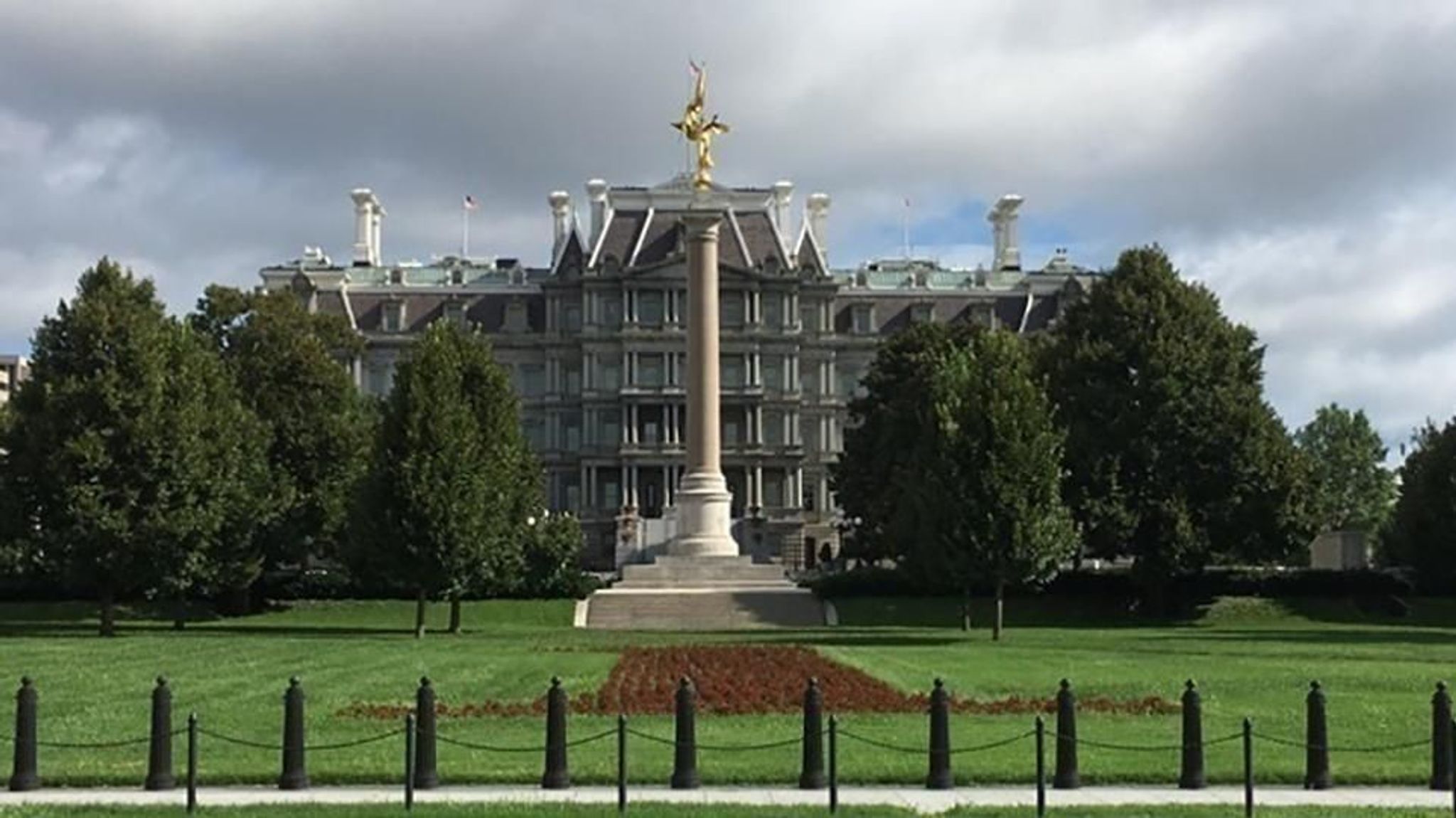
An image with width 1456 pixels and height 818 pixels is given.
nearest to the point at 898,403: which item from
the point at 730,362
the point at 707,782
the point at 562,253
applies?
the point at 730,362

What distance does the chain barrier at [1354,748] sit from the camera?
19.7 metres

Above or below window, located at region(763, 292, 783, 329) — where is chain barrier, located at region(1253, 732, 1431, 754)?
below

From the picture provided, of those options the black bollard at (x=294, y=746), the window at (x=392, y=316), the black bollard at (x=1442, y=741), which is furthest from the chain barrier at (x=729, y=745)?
the window at (x=392, y=316)

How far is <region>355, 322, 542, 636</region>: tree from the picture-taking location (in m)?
53.6

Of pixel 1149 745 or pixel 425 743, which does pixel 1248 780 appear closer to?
pixel 1149 745

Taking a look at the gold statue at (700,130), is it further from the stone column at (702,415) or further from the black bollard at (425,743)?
the black bollard at (425,743)

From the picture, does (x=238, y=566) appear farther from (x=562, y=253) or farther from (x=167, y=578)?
(x=562, y=253)

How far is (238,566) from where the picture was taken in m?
58.5

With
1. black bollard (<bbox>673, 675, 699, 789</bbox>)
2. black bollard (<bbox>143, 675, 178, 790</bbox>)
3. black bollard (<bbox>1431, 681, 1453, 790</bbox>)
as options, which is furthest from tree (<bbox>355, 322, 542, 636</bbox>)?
black bollard (<bbox>1431, 681, 1453, 790</bbox>)

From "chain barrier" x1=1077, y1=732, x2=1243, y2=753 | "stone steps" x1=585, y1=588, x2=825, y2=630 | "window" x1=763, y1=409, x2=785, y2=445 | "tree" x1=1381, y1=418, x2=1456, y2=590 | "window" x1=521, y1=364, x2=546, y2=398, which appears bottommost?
"stone steps" x1=585, y1=588, x2=825, y2=630

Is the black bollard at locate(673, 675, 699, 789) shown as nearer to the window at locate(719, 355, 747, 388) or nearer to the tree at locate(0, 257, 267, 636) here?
the tree at locate(0, 257, 267, 636)

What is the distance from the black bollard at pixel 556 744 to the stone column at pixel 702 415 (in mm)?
56550

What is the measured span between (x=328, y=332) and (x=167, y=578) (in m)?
29.5

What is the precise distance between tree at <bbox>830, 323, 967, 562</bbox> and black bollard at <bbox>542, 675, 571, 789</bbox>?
54.8m
